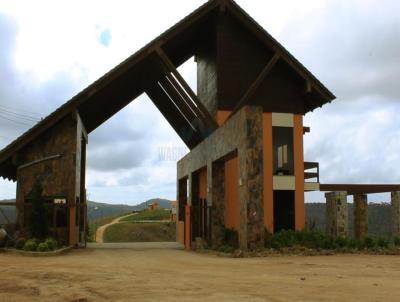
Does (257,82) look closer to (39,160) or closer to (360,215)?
(39,160)

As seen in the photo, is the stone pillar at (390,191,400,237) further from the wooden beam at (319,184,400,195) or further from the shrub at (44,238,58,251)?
the shrub at (44,238,58,251)

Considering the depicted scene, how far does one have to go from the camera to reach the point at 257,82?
2736cm

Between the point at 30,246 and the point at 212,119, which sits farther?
the point at 212,119

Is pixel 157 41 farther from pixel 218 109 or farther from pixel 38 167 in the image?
pixel 38 167

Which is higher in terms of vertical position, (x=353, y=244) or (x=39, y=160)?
(x=39, y=160)

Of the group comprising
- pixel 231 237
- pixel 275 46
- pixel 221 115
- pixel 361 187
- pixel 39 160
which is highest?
pixel 275 46

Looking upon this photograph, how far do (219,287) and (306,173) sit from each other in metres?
21.4

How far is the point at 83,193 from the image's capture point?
32.6 metres

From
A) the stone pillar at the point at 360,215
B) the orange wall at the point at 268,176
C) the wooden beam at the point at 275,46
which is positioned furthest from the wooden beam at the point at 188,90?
the stone pillar at the point at 360,215

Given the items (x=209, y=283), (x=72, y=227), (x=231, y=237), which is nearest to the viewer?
(x=209, y=283)

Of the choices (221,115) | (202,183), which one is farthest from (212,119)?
(202,183)

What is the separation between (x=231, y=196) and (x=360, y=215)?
36.5 feet

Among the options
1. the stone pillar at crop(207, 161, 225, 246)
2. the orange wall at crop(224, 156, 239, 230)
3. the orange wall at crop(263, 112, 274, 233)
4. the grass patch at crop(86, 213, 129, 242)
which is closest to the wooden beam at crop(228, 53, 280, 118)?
the orange wall at crop(263, 112, 274, 233)

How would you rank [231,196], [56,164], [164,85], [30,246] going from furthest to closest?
1. [164,85]
2. [231,196]
3. [56,164]
4. [30,246]
